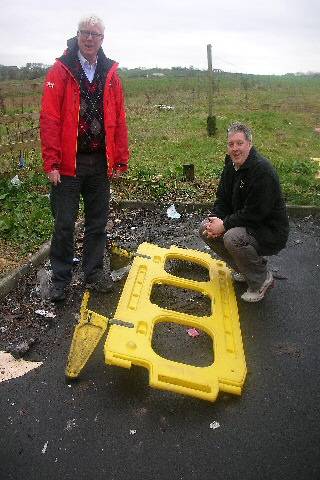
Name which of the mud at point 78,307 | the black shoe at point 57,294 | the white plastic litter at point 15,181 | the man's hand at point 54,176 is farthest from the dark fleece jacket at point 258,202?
the white plastic litter at point 15,181

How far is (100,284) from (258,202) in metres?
1.83

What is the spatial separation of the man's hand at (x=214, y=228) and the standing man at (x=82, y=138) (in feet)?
3.44

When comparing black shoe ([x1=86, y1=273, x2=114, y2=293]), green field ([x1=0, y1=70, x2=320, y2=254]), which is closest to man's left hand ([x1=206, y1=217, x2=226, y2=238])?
black shoe ([x1=86, y1=273, x2=114, y2=293])

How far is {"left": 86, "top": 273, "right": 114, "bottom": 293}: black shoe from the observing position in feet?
15.0

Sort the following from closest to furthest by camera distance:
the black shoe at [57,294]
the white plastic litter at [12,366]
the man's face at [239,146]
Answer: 1. the white plastic litter at [12,366]
2. the man's face at [239,146]
3. the black shoe at [57,294]

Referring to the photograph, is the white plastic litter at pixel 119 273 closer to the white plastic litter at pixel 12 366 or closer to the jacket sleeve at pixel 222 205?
the jacket sleeve at pixel 222 205

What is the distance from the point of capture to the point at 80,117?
12.8ft

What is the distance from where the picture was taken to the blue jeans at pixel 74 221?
161 inches

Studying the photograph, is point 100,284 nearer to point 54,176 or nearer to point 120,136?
point 54,176

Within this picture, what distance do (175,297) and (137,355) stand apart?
146 centimetres

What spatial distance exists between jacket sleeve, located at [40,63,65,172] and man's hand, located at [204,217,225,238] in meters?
1.64

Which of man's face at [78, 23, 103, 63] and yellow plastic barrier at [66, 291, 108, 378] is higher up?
man's face at [78, 23, 103, 63]

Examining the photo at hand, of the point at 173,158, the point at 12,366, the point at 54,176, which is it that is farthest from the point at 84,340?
the point at 173,158

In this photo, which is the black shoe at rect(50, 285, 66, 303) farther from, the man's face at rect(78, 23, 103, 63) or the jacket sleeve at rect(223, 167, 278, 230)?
the man's face at rect(78, 23, 103, 63)
